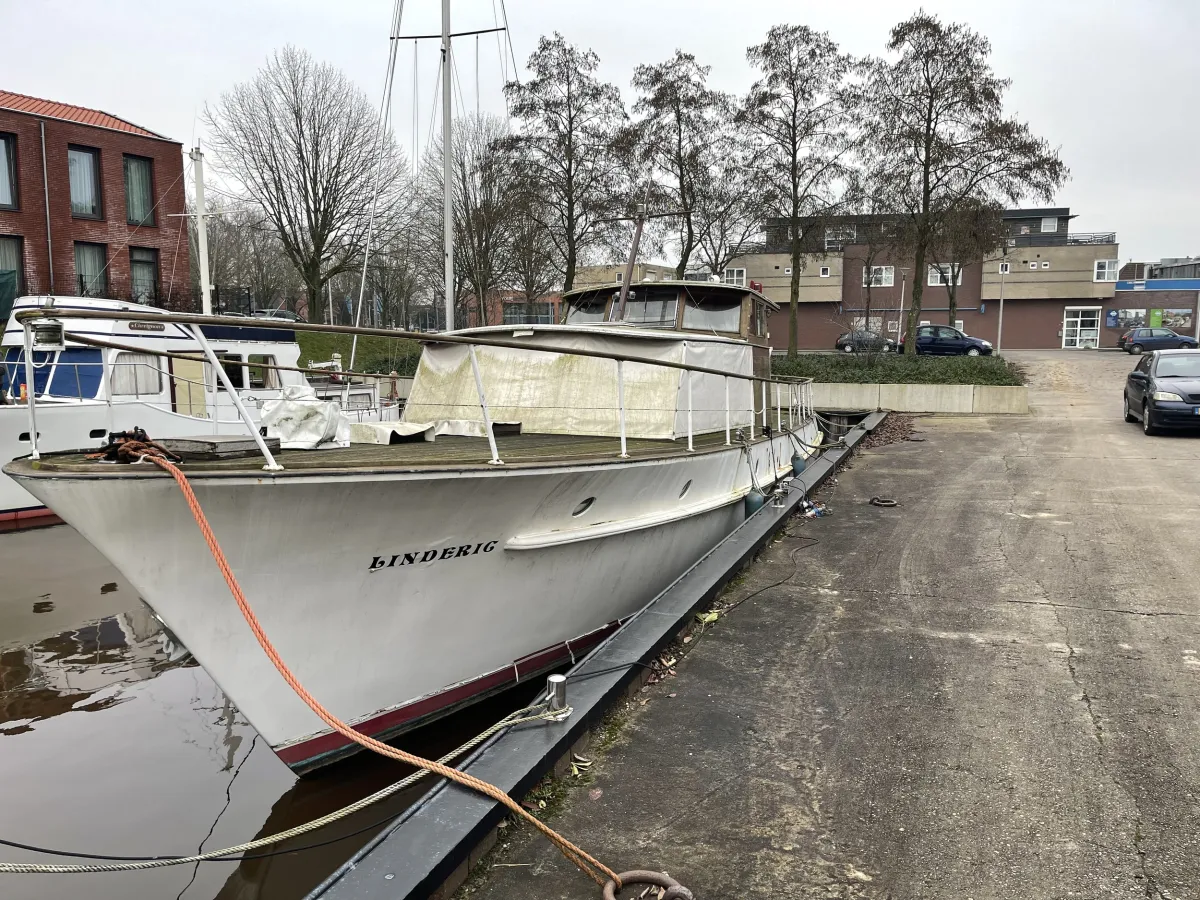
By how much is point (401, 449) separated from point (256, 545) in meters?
1.81

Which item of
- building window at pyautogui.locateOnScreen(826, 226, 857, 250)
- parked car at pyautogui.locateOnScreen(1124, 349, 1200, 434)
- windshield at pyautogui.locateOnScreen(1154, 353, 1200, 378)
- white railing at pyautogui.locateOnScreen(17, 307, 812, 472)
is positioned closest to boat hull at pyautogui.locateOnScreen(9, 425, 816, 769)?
white railing at pyautogui.locateOnScreen(17, 307, 812, 472)

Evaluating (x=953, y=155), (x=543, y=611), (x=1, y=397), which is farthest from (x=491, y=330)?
(x=953, y=155)

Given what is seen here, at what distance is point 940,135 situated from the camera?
2202 cm

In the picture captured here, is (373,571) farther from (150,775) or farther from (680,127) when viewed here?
(680,127)

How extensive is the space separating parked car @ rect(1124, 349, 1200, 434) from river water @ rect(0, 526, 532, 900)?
522 inches

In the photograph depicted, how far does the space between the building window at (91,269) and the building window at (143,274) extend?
854 mm

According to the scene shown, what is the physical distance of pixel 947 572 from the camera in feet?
22.5

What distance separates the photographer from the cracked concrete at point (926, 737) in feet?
9.84

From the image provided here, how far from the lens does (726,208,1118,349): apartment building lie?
1690 inches

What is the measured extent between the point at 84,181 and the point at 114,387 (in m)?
17.7

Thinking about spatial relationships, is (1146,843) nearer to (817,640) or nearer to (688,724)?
(688,724)

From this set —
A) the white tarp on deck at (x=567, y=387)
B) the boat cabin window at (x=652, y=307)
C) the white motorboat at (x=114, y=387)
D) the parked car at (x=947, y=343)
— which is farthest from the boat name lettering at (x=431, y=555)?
the parked car at (x=947, y=343)

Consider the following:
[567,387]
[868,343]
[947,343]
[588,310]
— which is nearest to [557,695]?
[567,387]

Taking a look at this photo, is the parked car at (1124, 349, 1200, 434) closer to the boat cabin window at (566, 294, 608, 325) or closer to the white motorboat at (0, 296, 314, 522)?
the boat cabin window at (566, 294, 608, 325)
